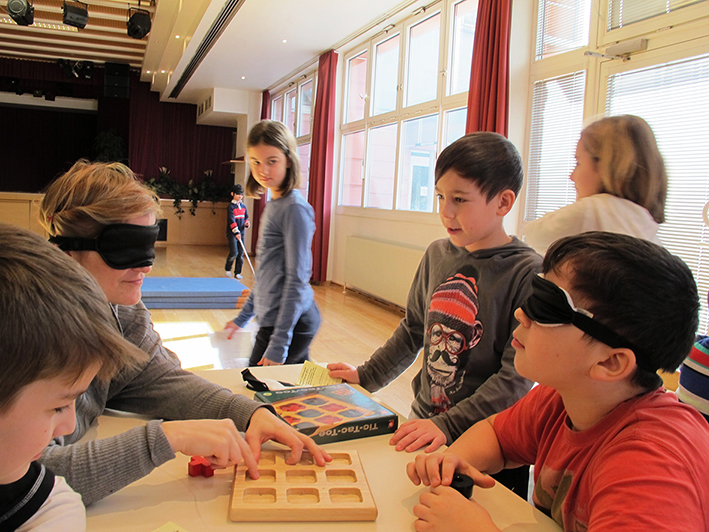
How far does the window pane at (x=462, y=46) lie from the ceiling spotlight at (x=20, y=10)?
548 cm

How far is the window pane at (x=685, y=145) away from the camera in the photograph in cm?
320

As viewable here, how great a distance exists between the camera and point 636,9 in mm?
3562

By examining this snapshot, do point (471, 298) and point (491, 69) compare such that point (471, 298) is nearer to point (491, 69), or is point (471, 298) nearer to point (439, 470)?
point (439, 470)

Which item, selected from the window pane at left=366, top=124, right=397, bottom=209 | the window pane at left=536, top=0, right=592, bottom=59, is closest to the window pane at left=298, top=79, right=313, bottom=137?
the window pane at left=366, top=124, right=397, bottom=209

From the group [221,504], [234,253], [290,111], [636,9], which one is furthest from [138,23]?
[221,504]

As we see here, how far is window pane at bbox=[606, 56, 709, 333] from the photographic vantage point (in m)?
3.20

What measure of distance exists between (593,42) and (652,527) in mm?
3912

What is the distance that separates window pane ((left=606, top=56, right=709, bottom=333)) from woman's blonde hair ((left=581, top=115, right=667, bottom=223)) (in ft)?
5.39

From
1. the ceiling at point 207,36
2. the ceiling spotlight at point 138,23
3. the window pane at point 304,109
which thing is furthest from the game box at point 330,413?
the window pane at point 304,109

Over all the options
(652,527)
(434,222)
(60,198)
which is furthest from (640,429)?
(434,222)

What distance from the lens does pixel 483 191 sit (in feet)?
4.70

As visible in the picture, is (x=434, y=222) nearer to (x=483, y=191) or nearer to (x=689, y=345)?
(x=483, y=191)

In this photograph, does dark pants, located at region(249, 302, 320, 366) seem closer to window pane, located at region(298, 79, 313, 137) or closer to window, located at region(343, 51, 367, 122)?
window, located at region(343, 51, 367, 122)

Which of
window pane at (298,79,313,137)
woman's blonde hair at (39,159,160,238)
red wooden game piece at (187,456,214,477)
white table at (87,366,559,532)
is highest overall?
window pane at (298,79,313,137)
